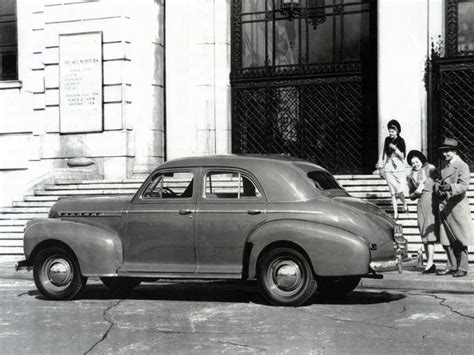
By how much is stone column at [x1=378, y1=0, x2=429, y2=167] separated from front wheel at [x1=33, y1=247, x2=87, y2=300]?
9930 millimetres

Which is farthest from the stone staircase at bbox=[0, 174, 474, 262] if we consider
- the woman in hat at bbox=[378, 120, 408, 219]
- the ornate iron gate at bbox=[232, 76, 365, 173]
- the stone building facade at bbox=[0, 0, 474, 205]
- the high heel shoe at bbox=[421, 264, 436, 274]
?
the ornate iron gate at bbox=[232, 76, 365, 173]

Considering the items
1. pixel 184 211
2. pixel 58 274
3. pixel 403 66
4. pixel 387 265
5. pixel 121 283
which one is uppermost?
pixel 403 66

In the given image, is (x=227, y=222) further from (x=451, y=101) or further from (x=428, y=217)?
(x=451, y=101)

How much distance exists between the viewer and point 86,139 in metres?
20.2

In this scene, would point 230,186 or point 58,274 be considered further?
point 58,274

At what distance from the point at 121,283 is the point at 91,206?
4.11 ft

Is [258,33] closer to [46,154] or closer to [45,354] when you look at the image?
[46,154]

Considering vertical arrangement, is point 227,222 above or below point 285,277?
above

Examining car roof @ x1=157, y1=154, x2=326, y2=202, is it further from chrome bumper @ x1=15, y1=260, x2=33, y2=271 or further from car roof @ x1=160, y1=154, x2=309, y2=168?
chrome bumper @ x1=15, y1=260, x2=33, y2=271

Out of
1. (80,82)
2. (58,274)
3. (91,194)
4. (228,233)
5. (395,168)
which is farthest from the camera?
(80,82)

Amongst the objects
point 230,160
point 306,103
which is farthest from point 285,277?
point 306,103

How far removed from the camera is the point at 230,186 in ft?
31.1

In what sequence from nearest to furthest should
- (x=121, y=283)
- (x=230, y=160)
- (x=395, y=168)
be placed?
1. (x=230, y=160)
2. (x=121, y=283)
3. (x=395, y=168)

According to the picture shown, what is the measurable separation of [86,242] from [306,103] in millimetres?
10941
